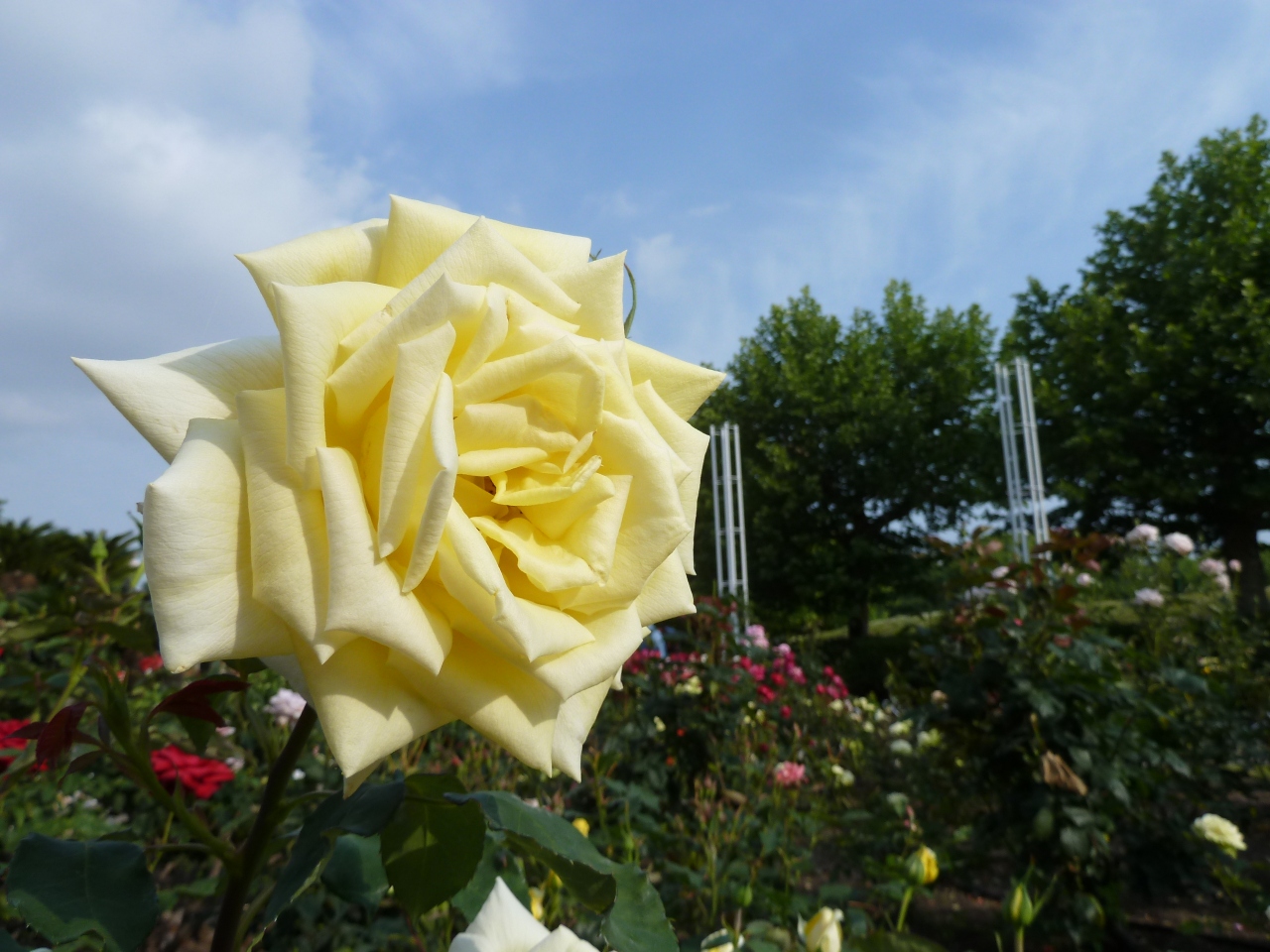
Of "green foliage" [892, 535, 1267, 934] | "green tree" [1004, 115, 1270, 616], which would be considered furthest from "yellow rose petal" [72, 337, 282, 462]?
"green tree" [1004, 115, 1270, 616]

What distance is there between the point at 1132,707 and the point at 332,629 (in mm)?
3665

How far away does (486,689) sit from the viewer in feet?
1.85

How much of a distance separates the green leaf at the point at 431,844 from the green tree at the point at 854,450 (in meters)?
19.5

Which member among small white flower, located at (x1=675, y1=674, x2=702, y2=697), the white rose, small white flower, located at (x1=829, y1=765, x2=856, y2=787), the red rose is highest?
the white rose

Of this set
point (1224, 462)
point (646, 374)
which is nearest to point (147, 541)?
point (646, 374)

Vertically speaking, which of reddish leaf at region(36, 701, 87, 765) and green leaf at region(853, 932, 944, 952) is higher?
reddish leaf at region(36, 701, 87, 765)

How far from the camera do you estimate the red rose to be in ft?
5.90

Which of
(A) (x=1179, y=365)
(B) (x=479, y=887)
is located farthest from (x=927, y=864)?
→ (A) (x=1179, y=365)

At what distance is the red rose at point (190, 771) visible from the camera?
70.8 inches

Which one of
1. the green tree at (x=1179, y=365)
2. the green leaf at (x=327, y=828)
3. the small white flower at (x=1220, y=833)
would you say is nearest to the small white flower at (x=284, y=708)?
the green leaf at (x=327, y=828)

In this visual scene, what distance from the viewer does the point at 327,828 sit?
596mm

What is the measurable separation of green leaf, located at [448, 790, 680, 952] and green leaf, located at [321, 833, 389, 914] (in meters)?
0.14

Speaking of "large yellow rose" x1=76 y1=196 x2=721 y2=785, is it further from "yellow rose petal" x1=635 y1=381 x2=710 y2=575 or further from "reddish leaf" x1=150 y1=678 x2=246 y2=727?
"reddish leaf" x1=150 y1=678 x2=246 y2=727

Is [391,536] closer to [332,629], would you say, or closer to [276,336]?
[332,629]
